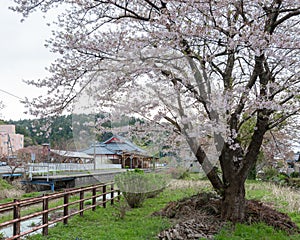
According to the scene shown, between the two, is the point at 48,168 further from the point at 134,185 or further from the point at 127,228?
the point at 127,228

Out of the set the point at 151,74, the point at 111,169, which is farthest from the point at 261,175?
the point at 151,74

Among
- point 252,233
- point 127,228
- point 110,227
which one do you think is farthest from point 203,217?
point 110,227

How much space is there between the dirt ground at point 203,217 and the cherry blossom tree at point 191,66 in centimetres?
41

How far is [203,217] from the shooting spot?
5777 mm

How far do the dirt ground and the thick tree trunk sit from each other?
0.17 meters

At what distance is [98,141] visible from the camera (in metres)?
6.31

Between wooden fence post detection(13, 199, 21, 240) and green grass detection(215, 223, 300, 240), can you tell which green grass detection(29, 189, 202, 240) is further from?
green grass detection(215, 223, 300, 240)

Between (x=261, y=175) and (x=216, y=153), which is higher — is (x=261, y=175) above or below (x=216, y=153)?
below

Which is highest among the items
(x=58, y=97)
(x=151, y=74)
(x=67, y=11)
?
(x=67, y=11)

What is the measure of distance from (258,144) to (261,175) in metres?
16.3

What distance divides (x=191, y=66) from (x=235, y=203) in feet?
8.29

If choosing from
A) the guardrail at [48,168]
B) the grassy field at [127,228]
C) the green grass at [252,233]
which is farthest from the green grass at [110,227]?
the guardrail at [48,168]

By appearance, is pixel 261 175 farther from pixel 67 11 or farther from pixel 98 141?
pixel 67 11

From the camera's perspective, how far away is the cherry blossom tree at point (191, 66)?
4.37 m
